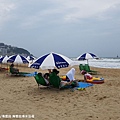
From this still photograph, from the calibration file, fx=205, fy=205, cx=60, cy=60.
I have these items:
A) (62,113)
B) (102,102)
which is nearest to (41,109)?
(62,113)

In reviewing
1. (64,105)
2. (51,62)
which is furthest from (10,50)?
(64,105)

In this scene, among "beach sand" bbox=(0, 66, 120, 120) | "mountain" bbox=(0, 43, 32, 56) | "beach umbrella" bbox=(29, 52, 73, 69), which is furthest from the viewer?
"mountain" bbox=(0, 43, 32, 56)

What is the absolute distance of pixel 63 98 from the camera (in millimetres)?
7020

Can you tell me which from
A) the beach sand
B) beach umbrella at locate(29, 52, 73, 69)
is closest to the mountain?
beach umbrella at locate(29, 52, 73, 69)

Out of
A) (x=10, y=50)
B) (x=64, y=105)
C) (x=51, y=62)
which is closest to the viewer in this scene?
(x=64, y=105)

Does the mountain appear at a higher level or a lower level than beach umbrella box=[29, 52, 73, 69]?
higher

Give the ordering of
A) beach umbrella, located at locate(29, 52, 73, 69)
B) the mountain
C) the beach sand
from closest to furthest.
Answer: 1. the beach sand
2. beach umbrella, located at locate(29, 52, 73, 69)
3. the mountain

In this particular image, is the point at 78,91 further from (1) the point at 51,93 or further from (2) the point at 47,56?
A: (2) the point at 47,56

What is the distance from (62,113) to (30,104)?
1.37m

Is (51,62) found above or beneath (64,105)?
above

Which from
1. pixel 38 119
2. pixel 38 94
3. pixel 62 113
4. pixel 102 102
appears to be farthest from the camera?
pixel 38 94

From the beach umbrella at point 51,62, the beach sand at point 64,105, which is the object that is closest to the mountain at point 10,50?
the beach umbrella at point 51,62

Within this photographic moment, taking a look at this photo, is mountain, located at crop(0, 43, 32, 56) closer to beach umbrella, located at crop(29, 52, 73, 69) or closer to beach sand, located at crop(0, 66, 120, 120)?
beach umbrella, located at crop(29, 52, 73, 69)

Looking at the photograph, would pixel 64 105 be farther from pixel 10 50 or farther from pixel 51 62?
pixel 10 50
